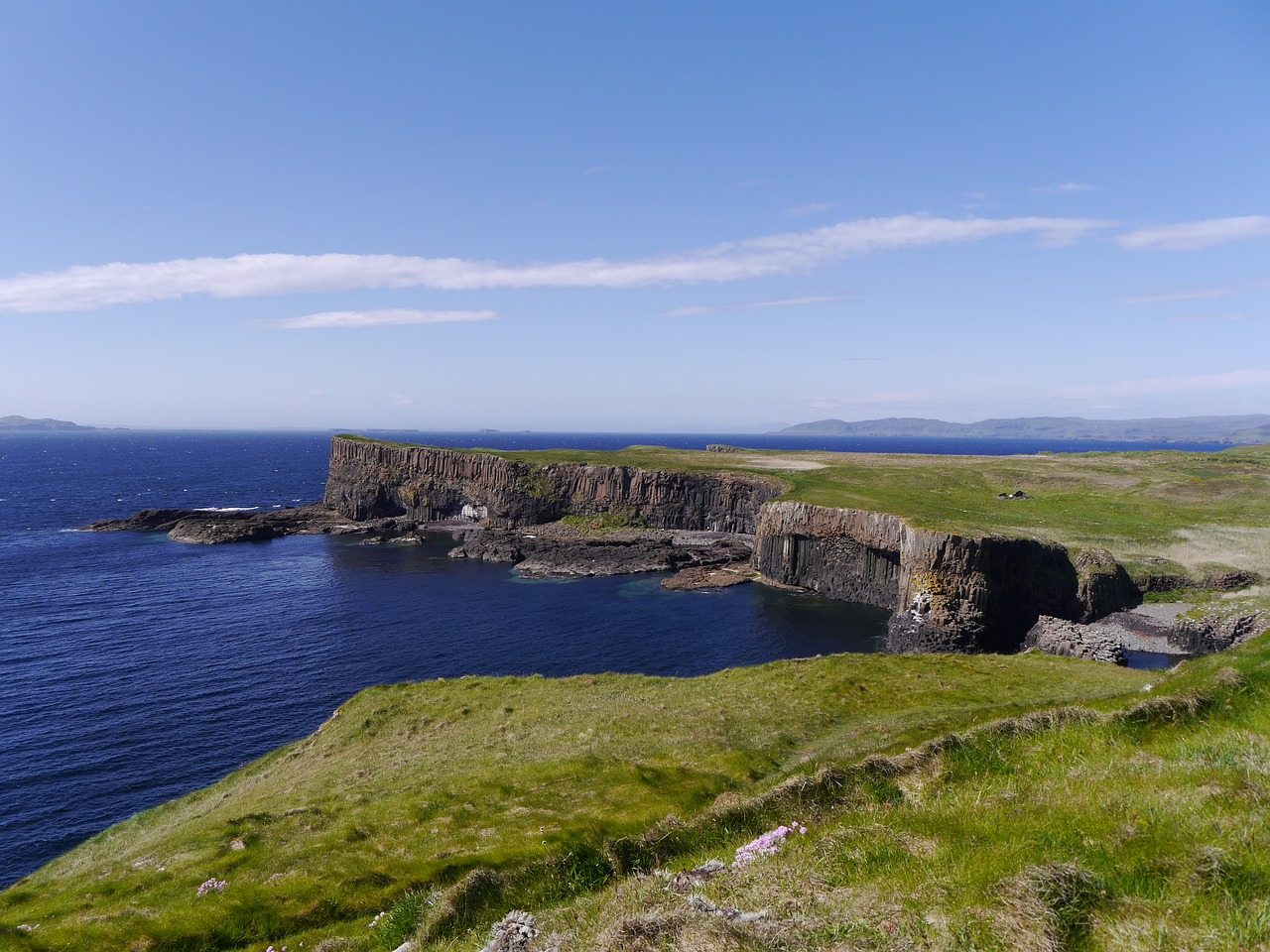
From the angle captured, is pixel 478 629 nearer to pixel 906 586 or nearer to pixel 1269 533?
pixel 906 586

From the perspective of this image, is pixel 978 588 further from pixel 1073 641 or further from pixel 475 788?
pixel 475 788

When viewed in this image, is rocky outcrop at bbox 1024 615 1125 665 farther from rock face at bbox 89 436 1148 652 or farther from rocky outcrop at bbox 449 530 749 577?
rocky outcrop at bbox 449 530 749 577

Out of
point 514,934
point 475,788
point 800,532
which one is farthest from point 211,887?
point 800,532

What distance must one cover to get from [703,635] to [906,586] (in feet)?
65.2

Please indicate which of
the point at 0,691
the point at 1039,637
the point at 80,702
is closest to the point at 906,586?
the point at 1039,637

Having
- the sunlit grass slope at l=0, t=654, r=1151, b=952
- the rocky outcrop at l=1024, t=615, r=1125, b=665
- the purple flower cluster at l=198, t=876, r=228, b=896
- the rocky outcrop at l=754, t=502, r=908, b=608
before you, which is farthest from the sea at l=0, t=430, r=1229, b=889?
the purple flower cluster at l=198, t=876, r=228, b=896

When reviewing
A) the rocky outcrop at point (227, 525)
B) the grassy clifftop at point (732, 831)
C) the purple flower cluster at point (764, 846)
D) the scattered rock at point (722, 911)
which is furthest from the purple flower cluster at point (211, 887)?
the rocky outcrop at point (227, 525)

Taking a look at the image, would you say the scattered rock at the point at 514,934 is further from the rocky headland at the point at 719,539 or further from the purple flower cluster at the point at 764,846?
the rocky headland at the point at 719,539

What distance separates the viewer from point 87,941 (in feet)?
52.5

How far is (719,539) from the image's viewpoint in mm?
101125

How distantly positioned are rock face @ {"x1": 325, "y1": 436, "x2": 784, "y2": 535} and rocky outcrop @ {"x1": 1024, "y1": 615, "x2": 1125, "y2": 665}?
145 feet

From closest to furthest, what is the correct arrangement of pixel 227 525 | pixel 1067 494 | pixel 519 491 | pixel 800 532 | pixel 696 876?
1. pixel 696 876
2. pixel 800 532
3. pixel 1067 494
4. pixel 227 525
5. pixel 519 491

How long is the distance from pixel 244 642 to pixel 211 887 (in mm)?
47455

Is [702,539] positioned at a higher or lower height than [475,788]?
lower
